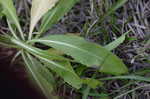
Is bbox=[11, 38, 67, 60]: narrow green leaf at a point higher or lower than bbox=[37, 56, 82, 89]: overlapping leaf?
higher

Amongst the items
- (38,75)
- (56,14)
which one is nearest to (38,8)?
(56,14)

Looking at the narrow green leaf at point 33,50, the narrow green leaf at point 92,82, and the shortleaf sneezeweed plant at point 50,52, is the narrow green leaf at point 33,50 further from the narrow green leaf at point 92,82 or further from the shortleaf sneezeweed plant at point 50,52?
the narrow green leaf at point 92,82

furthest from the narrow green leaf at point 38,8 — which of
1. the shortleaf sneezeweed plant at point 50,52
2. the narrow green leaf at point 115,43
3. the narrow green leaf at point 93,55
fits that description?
the narrow green leaf at point 115,43

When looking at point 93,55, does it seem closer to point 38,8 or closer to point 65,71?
point 65,71

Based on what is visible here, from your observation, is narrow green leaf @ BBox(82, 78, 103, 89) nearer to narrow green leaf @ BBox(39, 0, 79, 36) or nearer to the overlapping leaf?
Answer: the overlapping leaf

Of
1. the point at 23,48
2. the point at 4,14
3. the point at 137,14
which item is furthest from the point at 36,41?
the point at 137,14

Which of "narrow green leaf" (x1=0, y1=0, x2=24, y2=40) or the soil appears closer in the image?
the soil

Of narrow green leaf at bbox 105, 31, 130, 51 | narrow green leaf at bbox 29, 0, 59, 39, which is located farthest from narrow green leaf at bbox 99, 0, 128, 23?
narrow green leaf at bbox 29, 0, 59, 39
